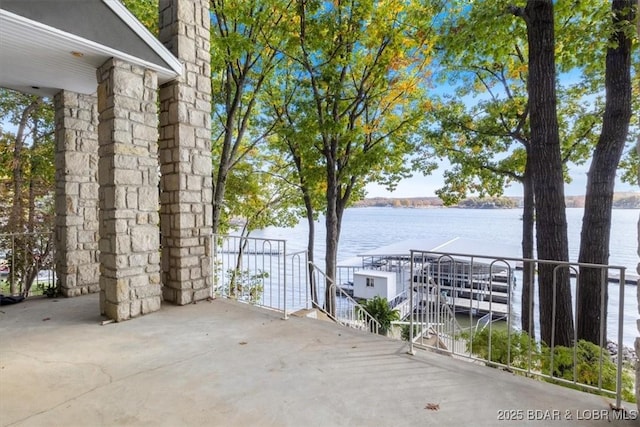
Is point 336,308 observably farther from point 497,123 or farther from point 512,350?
point 497,123

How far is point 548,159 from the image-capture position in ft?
14.6

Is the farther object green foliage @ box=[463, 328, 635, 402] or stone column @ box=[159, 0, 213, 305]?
stone column @ box=[159, 0, 213, 305]

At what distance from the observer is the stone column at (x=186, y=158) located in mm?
4023

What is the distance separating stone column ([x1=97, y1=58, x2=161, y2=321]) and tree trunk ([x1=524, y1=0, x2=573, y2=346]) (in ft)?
16.6

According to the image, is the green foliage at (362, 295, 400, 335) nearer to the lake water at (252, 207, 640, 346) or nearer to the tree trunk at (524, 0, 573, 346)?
the lake water at (252, 207, 640, 346)

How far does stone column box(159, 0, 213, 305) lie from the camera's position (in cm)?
402

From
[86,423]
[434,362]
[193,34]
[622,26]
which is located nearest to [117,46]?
[193,34]

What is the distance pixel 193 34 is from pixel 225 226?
6690 mm

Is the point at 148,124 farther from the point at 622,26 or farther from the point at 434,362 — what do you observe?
the point at 622,26

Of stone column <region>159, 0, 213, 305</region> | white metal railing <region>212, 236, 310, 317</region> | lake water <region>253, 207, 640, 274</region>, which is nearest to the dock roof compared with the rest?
lake water <region>253, 207, 640, 274</region>

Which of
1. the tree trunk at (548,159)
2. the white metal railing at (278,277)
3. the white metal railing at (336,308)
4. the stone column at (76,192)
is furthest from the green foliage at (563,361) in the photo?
the stone column at (76,192)

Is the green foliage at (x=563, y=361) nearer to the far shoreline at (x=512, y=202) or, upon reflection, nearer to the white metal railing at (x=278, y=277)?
the far shoreline at (x=512, y=202)

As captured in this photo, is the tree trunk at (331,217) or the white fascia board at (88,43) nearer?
the white fascia board at (88,43)

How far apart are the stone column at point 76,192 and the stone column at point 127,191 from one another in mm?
1176
